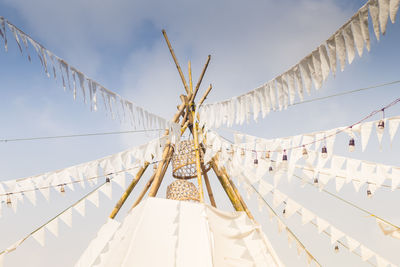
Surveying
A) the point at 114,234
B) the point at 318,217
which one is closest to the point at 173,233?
the point at 114,234

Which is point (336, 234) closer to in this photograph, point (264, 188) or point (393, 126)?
point (264, 188)

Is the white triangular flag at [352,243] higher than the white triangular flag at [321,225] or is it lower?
lower

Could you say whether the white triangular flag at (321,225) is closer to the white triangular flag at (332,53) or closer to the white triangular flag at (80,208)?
the white triangular flag at (332,53)

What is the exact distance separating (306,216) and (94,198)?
2.82 m

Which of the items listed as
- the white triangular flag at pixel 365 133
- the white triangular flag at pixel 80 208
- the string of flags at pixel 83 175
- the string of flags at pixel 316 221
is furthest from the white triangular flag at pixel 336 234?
the white triangular flag at pixel 80 208

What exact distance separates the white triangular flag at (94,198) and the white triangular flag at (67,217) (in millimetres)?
282

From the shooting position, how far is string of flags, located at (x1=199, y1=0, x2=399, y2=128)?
221cm

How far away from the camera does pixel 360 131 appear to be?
323 cm

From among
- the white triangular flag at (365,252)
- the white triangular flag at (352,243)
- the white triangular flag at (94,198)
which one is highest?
the white triangular flag at (94,198)

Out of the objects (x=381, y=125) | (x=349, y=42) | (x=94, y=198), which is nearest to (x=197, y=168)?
(x=94, y=198)

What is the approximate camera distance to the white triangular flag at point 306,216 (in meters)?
4.48

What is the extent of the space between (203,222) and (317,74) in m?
2.08

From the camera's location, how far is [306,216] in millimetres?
4500

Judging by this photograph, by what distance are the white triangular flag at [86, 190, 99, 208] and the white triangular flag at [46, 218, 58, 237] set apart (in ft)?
1.55
